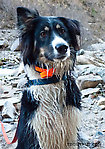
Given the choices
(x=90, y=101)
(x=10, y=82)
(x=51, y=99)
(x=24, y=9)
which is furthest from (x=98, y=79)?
(x=24, y=9)

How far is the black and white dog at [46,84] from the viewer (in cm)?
181

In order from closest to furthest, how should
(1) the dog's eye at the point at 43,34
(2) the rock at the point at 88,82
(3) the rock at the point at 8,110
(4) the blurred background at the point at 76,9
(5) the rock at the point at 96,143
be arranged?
(1) the dog's eye at the point at 43,34 → (5) the rock at the point at 96,143 → (3) the rock at the point at 8,110 → (2) the rock at the point at 88,82 → (4) the blurred background at the point at 76,9

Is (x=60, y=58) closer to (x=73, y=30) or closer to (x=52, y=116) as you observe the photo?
(x=73, y=30)

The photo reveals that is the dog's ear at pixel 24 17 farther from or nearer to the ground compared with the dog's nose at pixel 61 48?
farther from the ground

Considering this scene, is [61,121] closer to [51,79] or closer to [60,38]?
[51,79]

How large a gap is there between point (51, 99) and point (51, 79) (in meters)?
0.20

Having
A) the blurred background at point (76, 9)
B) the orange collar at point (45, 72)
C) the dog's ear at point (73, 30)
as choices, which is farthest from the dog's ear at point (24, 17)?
the blurred background at point (76, 9)

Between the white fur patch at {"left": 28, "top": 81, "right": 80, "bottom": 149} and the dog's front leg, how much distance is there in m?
0.04

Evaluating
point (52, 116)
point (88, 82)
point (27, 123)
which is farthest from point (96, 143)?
point (88, 82)

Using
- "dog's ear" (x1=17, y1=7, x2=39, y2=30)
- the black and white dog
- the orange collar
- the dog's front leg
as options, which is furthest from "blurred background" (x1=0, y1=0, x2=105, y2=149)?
the dog's front leg

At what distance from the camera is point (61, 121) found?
1.95 metres

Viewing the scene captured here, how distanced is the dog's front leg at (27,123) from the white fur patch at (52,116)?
0.12ft

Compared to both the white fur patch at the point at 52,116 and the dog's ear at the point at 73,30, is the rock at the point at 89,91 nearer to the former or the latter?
the white fur patch at the point at 52,116

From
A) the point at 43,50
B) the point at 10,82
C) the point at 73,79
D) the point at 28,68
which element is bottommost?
the point at 10,82
